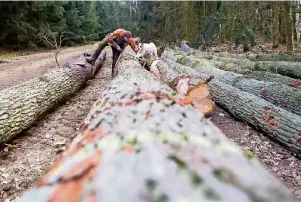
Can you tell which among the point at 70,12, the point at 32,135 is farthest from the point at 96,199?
the point at 70,12

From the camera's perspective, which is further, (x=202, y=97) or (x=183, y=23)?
(x=183, y=23)

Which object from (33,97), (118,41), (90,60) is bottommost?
(33,97)

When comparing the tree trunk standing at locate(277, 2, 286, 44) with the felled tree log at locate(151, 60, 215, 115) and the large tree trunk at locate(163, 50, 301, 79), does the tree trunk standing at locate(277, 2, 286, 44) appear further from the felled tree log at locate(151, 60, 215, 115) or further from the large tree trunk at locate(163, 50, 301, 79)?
the felled tree log at locate(151, 60, 215, 115)

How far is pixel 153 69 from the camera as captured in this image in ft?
25.6

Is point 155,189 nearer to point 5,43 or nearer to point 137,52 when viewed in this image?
point 137,52

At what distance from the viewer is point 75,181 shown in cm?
140

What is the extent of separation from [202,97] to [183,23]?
55.6 ft

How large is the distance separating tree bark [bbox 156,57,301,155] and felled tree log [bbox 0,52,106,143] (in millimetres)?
3087

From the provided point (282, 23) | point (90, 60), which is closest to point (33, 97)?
point (90, 60)

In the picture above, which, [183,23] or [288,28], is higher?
[183,23]

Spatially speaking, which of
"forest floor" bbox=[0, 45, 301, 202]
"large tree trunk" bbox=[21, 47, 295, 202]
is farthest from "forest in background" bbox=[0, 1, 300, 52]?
"large tree trunk" bbox=[21, 47, 295, 202]

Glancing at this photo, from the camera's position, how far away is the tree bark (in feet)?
14.6

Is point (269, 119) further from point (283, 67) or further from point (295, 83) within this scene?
point (283, 67)

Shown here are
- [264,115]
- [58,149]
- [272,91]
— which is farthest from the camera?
[272,91]
